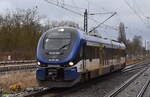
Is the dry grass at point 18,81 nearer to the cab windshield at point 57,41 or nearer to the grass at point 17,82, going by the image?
the grass at point 17,82

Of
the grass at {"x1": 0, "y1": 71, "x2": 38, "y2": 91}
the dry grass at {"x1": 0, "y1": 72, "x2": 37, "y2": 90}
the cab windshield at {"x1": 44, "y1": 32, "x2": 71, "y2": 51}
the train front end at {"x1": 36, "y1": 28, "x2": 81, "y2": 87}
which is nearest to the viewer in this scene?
the train front end at {"x1": 36, "y1": 28, "x2": 81, "y2": 87}

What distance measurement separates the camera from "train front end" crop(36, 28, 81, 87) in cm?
1628

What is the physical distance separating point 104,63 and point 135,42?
88194 mm

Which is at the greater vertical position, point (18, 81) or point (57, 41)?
point (57, 41)

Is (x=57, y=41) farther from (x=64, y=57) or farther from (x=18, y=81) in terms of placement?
(x=18, y=81)

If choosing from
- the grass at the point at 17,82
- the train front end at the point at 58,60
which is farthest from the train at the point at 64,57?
the grass at the point at 17,82

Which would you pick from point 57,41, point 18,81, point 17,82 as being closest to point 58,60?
point 57,41

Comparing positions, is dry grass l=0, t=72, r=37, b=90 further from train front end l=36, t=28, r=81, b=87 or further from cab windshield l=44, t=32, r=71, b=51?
cab windshield l=44, t=32, r=71, b=51

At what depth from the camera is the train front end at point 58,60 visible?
53.4 ft

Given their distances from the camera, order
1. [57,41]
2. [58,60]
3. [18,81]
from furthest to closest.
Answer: [18,81], [57,41], [58,60]

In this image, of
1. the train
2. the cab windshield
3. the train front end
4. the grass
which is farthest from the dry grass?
the cab windshield

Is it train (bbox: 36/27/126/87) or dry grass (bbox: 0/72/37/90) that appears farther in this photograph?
dry grass (bbox: 0/72/37/90)

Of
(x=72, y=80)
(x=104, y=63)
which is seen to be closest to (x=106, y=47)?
(x=104, y=63)

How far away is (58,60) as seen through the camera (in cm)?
1647
